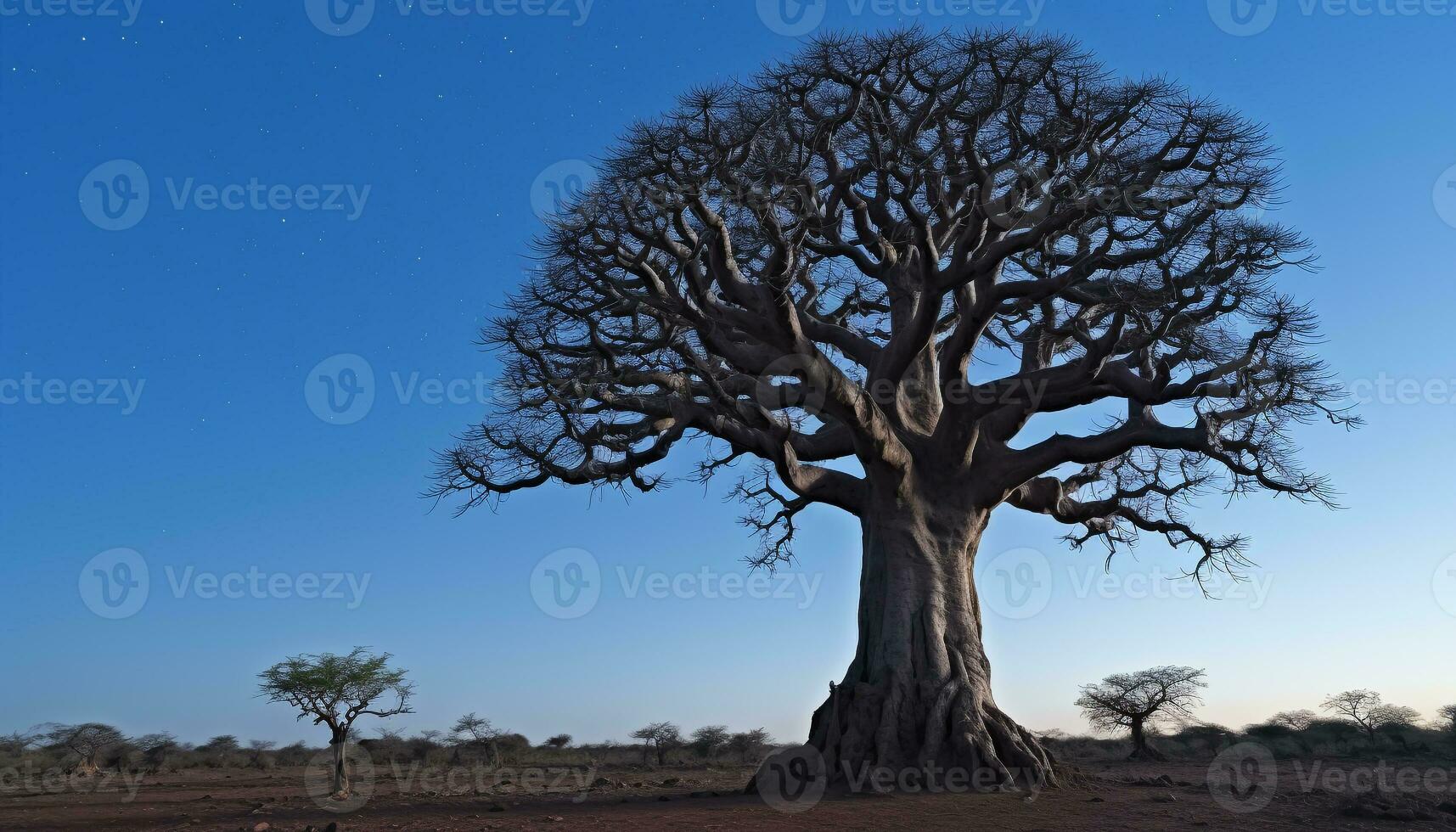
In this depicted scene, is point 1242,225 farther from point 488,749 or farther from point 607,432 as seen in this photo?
point 488,749

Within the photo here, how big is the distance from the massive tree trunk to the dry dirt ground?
0.51 m

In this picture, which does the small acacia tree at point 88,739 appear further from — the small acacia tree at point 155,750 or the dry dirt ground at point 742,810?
the dry dirt ground at point 742,810

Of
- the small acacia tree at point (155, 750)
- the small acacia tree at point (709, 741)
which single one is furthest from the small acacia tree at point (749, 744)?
the small acacia tree at point (155, 750)

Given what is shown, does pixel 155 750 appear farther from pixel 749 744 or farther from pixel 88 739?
pixel 749 744

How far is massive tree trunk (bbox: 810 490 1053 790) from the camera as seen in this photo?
37.3 feet

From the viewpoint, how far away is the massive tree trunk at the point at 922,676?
11.4 metres

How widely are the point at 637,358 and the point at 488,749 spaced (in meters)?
19.9

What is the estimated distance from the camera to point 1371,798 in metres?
10.8

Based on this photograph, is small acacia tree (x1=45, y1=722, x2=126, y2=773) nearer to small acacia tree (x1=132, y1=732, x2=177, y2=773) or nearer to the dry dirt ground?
small acacia tree (x1=132, y1=732, x2=177, y2=773)

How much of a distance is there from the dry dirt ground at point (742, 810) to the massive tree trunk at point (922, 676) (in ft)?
1.69

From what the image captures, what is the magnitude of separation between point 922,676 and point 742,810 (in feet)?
9.22

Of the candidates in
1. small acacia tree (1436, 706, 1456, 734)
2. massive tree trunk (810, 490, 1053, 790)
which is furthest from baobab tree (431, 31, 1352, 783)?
small acacia tree (1436, 706, 1456, 734)

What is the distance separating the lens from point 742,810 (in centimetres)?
1059

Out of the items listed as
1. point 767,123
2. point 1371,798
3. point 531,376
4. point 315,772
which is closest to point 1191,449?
point 1371,798
